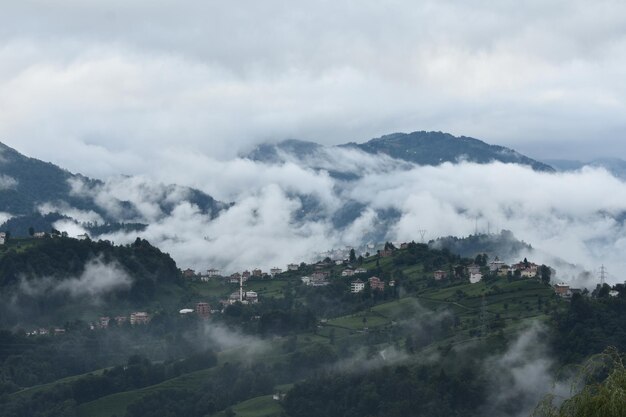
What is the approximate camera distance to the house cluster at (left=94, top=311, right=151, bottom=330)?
18112 cm

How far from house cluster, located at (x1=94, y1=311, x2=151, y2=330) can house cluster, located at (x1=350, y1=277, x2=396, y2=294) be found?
36.7m

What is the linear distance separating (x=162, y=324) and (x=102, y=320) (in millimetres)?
12098

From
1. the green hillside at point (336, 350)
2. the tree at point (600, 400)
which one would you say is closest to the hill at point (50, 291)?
the green hillside at point (336, 350)

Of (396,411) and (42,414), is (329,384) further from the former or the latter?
(42,414)

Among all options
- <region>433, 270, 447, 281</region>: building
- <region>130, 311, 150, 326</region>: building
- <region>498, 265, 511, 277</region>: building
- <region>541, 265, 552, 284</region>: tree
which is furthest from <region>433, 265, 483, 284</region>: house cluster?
<region>130, 311, 150, 326</region>: building

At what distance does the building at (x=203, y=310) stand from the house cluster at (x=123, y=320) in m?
8.79

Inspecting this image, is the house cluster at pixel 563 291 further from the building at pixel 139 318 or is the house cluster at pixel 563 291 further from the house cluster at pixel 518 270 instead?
the building at pixel 139 318

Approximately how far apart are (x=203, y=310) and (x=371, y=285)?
3009 cm

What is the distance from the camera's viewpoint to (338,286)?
193000 millimetres

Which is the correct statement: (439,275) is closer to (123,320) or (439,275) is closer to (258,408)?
(123,320)

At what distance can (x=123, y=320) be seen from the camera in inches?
7293

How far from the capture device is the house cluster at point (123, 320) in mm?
181125

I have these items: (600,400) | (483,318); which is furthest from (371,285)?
(600,400)

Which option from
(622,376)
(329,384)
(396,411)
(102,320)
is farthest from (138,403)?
(622,376)
